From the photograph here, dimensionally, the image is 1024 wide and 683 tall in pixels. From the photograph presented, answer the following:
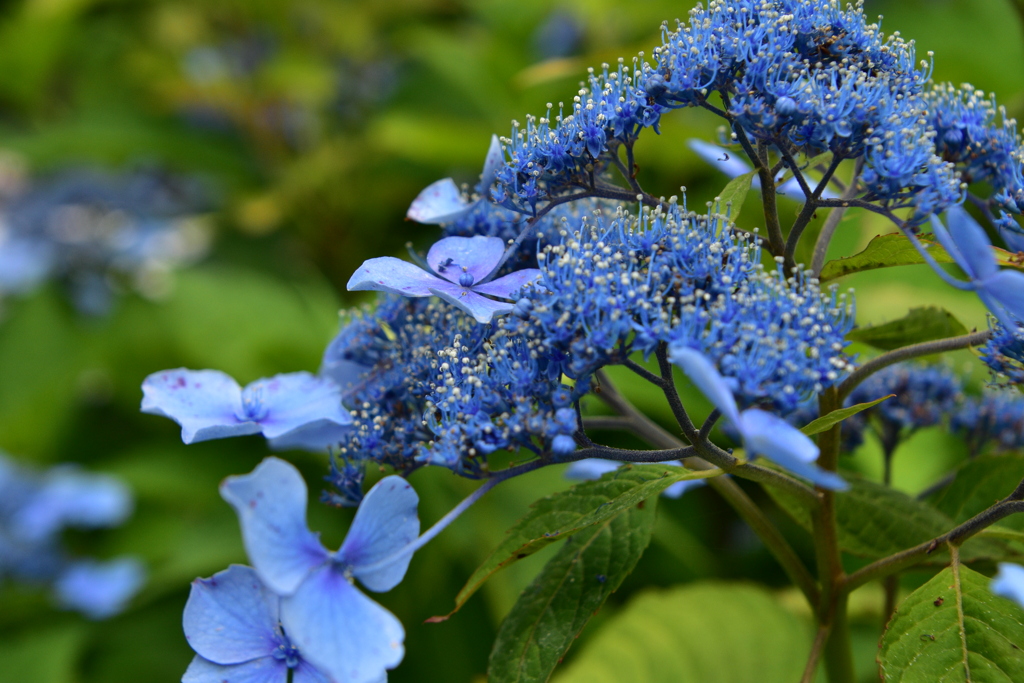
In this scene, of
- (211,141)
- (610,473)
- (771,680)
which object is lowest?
(771,680)

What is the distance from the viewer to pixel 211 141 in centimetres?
275

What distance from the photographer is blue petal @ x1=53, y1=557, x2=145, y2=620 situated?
5.90ft

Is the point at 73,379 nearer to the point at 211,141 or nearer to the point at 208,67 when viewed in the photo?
the point at 211,141

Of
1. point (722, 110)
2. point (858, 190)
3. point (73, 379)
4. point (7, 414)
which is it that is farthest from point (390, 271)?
point (7, 414)

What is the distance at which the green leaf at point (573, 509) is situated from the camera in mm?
702

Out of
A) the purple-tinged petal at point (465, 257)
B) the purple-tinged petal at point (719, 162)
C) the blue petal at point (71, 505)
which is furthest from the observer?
the blue petal at point (71, 505)

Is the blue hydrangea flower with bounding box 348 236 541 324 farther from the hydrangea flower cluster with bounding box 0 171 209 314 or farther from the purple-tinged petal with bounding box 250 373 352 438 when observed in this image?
the hydrangea flower cluster with bounding box 0 171 209 314

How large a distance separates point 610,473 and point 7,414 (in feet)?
6.78

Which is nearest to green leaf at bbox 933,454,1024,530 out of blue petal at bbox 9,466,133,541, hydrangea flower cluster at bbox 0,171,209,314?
blue petal at bbox 9,466,133,541

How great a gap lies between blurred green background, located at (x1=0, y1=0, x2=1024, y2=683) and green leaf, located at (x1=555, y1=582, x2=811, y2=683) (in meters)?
0.12

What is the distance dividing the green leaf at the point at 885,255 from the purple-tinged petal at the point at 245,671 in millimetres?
589

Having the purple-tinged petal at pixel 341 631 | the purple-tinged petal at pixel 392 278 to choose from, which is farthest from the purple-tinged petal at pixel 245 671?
the purple-tinged petal at pixel 392 278

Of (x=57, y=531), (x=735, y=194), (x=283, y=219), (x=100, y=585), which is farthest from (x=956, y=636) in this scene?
(x=283, y=219)

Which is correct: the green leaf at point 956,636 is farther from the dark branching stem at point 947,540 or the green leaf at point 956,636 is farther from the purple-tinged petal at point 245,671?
the purple-tinged petal at point 245,671
